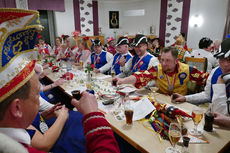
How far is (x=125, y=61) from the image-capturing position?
12.4 feet

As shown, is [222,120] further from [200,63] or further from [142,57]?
[200,63]

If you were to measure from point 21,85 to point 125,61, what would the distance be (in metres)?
3.22

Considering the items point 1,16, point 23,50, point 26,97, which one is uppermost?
point 1,16

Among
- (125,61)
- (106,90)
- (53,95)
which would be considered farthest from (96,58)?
(106,90)

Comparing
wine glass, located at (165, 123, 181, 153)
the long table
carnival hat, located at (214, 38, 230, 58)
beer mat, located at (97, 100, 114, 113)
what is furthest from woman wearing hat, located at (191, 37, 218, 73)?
wine glass, located at (165, 123, 181, 153)

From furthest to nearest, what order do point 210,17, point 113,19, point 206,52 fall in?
point 113,19 < point 210,17 < point 206,52

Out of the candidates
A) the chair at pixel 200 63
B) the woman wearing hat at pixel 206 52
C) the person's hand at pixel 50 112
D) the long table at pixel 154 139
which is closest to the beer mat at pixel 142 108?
the long table at pixel 154 139

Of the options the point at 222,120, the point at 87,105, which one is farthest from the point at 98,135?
the point at 222,120

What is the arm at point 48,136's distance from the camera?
1209mm

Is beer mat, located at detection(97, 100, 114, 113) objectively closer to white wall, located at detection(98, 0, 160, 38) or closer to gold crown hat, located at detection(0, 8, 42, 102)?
gold crown hat, located at detection(0, 8, 42, 102)

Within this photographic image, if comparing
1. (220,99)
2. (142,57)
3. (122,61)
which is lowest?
(220,99)

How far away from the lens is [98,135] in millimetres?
792

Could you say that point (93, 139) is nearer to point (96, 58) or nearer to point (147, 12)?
point (96, 58)

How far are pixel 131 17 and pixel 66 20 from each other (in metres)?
4.22
